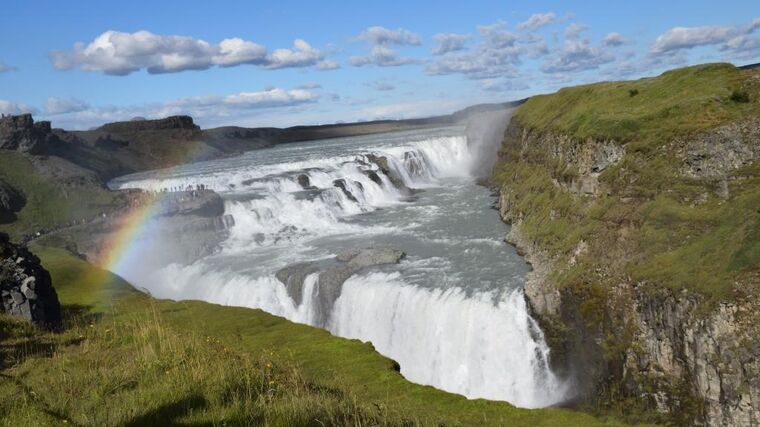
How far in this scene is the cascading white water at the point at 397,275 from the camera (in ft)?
78.2

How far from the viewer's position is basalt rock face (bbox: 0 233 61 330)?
14305 millimetres

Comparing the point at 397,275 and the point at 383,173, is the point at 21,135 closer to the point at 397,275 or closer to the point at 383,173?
the point at 383,173

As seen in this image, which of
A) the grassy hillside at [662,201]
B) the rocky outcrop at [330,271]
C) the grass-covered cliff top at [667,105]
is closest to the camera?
the grassy hillside at [662,201]

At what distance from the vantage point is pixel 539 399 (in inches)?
882

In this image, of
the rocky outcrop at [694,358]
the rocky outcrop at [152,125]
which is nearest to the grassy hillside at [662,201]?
the rocky outcrop at [694,358]

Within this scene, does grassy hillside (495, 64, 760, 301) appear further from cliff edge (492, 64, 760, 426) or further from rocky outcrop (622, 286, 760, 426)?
rocky outcrop (622, 286, 760, 426)

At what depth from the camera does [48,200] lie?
212 feet

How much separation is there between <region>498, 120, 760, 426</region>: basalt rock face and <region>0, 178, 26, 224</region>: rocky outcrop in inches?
2083

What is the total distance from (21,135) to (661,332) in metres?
91.3

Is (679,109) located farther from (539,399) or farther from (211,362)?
(211,362)

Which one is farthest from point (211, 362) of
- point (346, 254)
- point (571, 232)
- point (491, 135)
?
point (491, 135)

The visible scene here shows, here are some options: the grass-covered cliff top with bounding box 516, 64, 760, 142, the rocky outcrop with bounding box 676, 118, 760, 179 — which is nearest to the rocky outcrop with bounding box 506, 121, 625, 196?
the grass-covered cliff top with bounding box 516, 64, 760, 142

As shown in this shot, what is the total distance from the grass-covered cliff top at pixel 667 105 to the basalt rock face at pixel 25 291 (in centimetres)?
2426

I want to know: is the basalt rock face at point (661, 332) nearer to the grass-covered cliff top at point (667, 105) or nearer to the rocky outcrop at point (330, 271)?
the grass-covered cliff top at point (667, 105)
